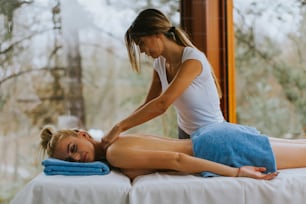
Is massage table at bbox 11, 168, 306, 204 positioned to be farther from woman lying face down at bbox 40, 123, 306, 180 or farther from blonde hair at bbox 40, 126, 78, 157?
blonde hair at bbox 40, 126, 78, 157

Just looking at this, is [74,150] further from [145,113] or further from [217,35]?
[217,35]

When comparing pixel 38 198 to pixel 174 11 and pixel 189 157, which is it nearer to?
pixel 189 157

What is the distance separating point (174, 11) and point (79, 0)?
506 millimetres

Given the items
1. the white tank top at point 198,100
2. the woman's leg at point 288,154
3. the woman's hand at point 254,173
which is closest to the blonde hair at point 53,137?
the white tank top at point 198,100

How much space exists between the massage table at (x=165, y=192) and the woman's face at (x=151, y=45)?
0.67 metres

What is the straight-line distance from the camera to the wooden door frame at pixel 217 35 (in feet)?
7.86

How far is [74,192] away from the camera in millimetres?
1533

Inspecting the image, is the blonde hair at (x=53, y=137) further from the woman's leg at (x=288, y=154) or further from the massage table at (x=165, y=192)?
the woman's leg at (x=288, y=154)

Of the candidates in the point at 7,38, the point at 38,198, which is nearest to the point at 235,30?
the point at 7,38

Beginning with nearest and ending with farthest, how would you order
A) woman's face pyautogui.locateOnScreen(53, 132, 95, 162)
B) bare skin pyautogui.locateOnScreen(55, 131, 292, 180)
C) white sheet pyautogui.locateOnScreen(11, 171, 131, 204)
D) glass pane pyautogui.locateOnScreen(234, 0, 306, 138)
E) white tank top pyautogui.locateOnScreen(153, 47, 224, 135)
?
white sheet pyautogui.locateOnScreen(11, 171, 131, 204) < bare skin pyautogui.locateOnScreen(55, 131, 292, 180) < woman's face pyautogui.locateOnScreen(53, 132, 95, 162) < white tank top pyautogui.locateOnScreen(153, 47, 224, 135) < glass pane pyautogui.locateOnScreen(234, 0, 306, 138)

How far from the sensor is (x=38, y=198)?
60.6 inches

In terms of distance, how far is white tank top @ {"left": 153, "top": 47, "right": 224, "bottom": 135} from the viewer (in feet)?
6.33

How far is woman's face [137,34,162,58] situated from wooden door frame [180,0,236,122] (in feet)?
1.42

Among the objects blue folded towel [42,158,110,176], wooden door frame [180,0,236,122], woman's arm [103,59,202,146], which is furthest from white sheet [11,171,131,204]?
wooden door frame [180,0,236,122]
